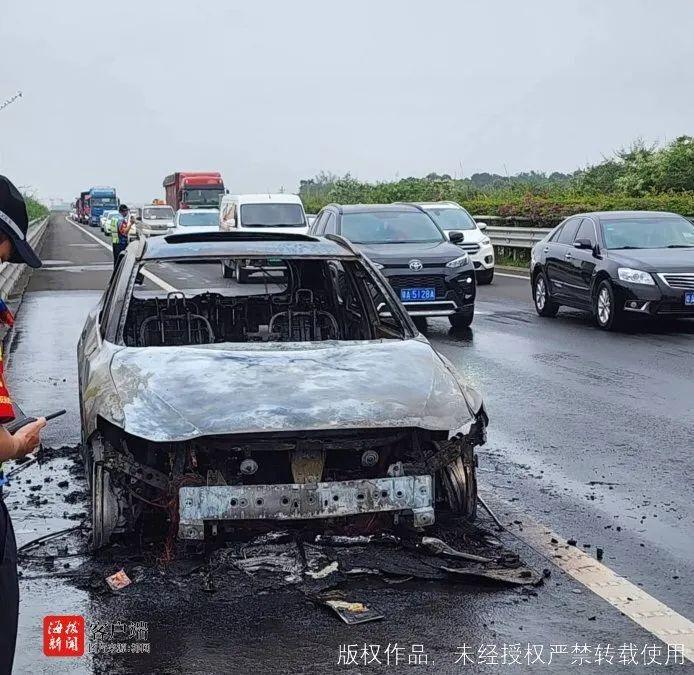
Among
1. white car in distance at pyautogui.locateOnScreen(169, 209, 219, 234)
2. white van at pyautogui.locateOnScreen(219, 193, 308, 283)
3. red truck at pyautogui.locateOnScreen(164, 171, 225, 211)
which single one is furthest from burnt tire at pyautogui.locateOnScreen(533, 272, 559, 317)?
red truck at pyautogui.locateOnScreen(164, 171, 225, 211)

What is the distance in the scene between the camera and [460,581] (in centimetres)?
513

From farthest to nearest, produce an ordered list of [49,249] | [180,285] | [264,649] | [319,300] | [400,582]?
[49,249]
[180,285]
[319,300]
[400,582]
[264,649]

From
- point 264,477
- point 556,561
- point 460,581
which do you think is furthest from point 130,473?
point 556,561

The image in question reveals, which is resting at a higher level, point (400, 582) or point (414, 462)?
point (414, 462)

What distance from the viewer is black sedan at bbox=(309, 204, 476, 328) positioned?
15.3 m

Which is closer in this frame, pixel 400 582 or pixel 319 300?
pixel 400 582

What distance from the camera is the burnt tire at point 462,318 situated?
15.7m

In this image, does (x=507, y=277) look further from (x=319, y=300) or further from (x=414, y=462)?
(x=414, y=462)

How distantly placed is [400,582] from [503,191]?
35.1m

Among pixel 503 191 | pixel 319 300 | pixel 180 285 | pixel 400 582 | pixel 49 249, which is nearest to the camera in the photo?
pixel 400 582

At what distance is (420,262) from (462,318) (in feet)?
3.27

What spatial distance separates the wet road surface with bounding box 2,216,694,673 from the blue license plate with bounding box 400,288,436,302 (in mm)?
3024

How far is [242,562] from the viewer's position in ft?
17.5

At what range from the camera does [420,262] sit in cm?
1543
